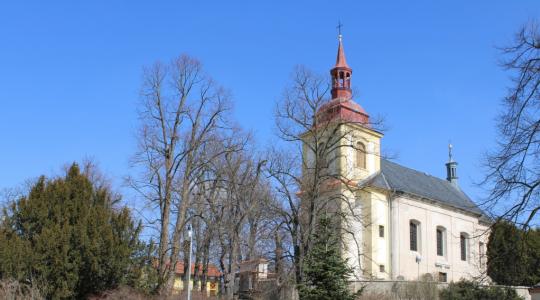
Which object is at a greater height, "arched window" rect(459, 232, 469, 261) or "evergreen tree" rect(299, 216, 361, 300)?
"arched window" rect(459, 232, 469, 261)

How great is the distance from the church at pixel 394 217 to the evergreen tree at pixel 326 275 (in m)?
16.7

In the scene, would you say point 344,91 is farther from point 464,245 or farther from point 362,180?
point 464,245

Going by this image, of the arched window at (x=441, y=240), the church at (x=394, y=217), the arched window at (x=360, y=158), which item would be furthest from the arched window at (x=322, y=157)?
the arched window at (x=441, y=240)

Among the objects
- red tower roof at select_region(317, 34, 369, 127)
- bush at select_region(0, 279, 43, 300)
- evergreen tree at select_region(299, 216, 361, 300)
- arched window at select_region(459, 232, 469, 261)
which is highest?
red tower roof at select_region(317, 34, 369, 127)

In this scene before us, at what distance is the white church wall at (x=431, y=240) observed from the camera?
43.4 meters

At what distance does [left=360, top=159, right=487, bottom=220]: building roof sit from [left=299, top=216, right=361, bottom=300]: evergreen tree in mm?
19922

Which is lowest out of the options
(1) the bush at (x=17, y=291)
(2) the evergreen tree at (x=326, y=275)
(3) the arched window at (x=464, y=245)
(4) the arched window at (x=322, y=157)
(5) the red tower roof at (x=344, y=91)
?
(1) the bush at (x=17, y=291)

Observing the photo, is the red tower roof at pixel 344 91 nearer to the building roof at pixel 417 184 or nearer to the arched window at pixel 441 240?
the building roof at pixel 417 184

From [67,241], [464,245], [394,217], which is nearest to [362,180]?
[394,217]

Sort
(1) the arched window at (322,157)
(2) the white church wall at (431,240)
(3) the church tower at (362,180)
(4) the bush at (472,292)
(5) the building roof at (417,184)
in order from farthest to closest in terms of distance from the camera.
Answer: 1. (5) the building roof at (417,184)
2. (2) the white church wall at (431,240)
3. (3) the church tower at (362,180)
4. (4) the bush at (472,292)
5. (1) the arched window at (322,157)

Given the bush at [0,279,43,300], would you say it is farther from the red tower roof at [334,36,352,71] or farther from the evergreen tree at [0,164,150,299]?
the red tower roof at [334,36,352,71]

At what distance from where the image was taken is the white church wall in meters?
43.4

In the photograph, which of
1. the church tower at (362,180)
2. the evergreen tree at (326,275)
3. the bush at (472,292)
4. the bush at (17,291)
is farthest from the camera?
the church tower at (362,180)

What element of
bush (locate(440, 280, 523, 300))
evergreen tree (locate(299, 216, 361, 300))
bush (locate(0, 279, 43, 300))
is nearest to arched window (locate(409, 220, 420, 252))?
bush (locate(440, 280, 523, 300))
